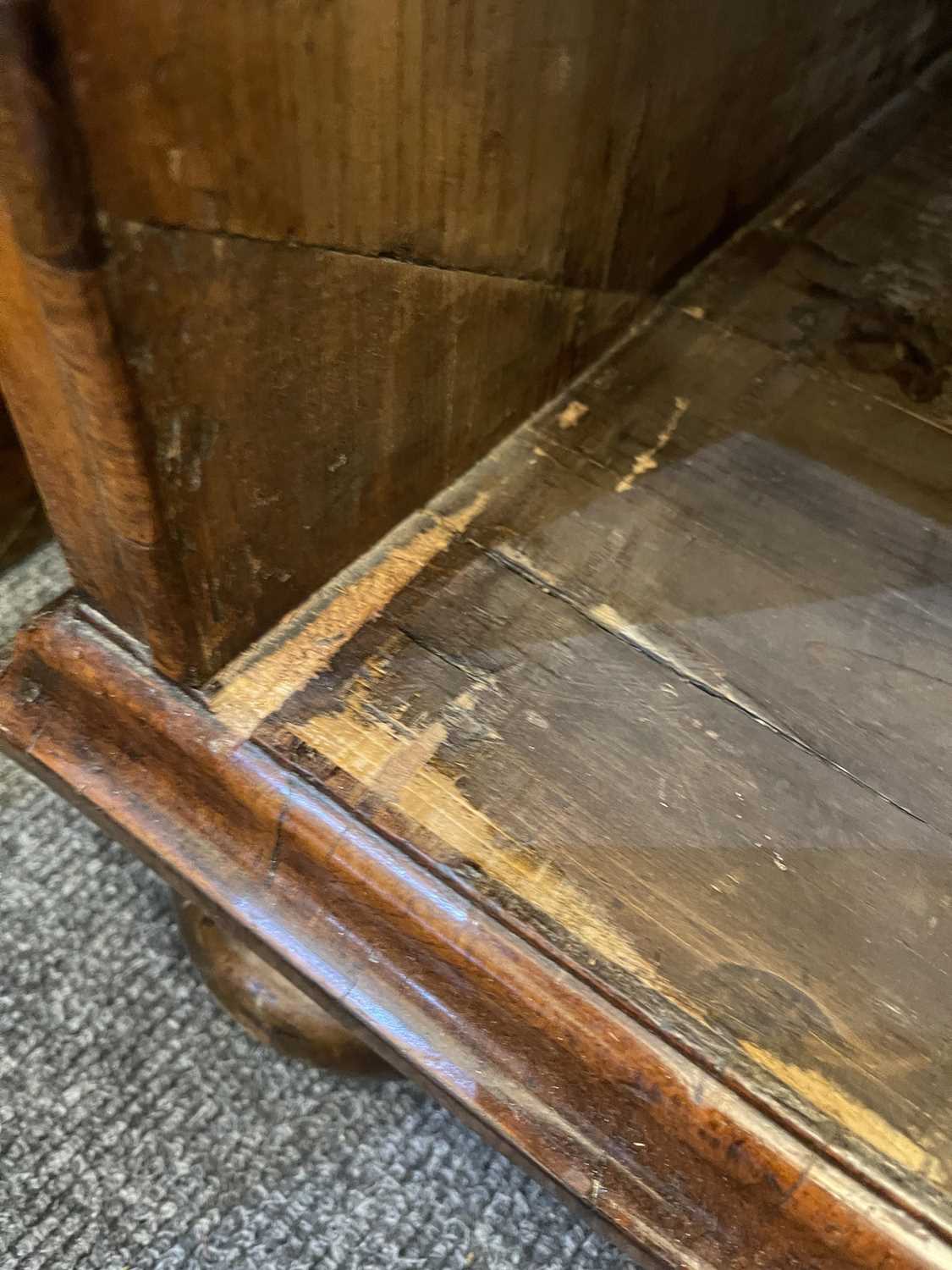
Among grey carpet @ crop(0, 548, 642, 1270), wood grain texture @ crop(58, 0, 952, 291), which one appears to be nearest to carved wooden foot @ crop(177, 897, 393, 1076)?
grey carpet @ crop(0, 548, 642, 1270)

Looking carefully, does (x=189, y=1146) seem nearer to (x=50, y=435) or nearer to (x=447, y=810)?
(x=447, y=810)

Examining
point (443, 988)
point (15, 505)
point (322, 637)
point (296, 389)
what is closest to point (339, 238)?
point (296, 389)

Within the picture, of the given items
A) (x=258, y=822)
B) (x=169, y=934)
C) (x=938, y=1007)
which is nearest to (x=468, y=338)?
(x=258, y=822)

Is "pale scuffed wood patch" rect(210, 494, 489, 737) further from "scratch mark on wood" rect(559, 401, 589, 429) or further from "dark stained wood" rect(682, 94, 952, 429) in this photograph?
"dark stained wood" rect(682, 94, 952, 429)

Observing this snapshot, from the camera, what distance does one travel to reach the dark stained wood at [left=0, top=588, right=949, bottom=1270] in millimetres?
344

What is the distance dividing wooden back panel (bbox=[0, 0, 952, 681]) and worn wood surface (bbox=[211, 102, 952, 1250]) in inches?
2.0

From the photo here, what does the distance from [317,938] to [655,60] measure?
1.40 ft

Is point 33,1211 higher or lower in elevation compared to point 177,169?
lower

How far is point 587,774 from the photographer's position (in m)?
0.42

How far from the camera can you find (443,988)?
1.27ft

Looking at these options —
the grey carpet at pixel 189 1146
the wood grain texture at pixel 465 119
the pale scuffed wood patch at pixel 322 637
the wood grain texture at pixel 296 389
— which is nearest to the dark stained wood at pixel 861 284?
the wood grain texture at pixel 465 119

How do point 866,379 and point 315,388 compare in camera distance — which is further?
point 866,379

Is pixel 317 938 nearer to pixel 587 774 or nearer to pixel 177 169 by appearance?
pixel 587 774

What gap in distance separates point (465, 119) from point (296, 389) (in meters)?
0.12
